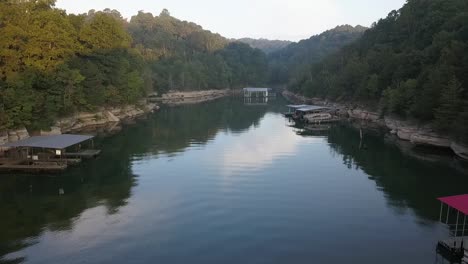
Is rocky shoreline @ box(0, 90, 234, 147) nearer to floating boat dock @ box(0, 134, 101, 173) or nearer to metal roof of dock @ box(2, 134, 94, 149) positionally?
floating boat dock @ box(0, 134, 101, 173)

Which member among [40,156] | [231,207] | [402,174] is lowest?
[402,174]

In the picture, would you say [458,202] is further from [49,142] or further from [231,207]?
[49,142]

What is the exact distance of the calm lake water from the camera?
62.4 ft

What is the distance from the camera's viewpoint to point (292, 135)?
181 feet

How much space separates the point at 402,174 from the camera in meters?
34.6

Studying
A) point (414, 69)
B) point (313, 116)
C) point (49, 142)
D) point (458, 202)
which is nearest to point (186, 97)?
point (313, 116)

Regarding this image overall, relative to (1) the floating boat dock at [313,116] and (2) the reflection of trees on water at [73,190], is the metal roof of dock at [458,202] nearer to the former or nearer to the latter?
(2) the reflection of trees on water at [73,190]

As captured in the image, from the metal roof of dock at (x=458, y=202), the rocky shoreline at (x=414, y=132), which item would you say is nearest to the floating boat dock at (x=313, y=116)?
the rocky shoreline at (x=414, y=132)

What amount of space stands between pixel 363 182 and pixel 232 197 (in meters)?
11.1

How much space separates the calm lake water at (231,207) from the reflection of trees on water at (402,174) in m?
0.10

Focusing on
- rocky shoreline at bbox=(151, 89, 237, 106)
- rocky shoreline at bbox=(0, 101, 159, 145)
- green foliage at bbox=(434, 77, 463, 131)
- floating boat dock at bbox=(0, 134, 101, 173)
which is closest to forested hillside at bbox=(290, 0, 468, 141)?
green foliage at bbox=(434, 77, 463, 131)

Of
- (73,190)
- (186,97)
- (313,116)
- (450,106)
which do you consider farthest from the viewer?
(186,97)

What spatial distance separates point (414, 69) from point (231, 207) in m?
45.7

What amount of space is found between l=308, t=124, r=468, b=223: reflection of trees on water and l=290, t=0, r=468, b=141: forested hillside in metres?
4.76
